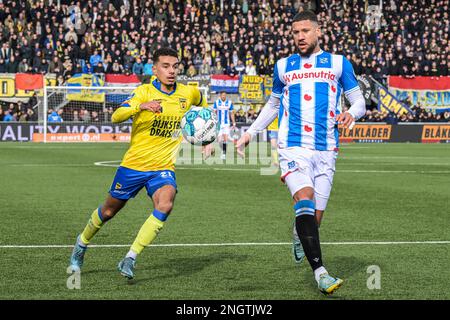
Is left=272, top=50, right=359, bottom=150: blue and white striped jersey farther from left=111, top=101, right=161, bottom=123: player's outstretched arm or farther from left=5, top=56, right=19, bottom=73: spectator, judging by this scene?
left=5, top=56, right=19, bottom=73: spectator

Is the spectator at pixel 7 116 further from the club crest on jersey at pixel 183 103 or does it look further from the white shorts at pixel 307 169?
the white shorts at pixel 307 169

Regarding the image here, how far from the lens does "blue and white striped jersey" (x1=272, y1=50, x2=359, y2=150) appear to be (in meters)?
7.80

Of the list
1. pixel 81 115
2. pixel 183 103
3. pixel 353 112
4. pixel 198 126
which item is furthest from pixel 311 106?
pixel 81 115

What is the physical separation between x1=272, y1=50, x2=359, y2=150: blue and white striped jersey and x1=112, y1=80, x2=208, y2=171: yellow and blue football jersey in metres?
1.09

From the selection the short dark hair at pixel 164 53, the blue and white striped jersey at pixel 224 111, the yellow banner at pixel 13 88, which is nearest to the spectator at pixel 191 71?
the yellow banner at pixel 13 88

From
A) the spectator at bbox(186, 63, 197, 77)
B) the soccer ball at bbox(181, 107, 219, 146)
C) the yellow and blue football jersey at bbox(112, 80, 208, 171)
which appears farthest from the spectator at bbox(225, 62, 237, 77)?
the yellow and blue football jersey at bbox(112, 80, 208, 171)

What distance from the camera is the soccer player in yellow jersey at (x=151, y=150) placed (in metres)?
8.09

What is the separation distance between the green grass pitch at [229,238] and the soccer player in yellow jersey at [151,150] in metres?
0.55

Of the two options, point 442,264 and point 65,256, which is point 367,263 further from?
point 65,256

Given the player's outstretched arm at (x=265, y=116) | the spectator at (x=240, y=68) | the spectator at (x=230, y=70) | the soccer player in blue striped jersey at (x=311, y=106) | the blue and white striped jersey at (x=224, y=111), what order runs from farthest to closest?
the spectator at (x=240, y=68) < the spectator at (x=230, y=70) < the blue and white striped jersey at (x=224, y=111) < the player's outstretched arm at (x=265, y=116) < the soccer player in blue striped jersey at (x=311, y=106)

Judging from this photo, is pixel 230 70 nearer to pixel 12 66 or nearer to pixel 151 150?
pixel 12 66

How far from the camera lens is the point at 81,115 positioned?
133ft
